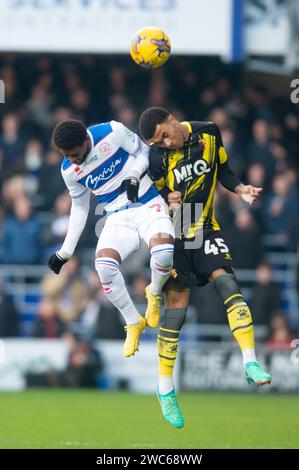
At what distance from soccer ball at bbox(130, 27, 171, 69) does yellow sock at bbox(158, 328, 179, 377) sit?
2.59 m

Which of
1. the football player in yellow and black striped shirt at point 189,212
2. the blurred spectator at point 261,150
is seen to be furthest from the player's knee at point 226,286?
the blurred spectator at point 261,150

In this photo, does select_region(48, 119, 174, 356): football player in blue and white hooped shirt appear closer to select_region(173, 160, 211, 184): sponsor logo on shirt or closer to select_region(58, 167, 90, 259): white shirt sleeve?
select_region(58, 167, 90, 259): white shirt sleeve

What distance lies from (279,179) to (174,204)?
8.18 m

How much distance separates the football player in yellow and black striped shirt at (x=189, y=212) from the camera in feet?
35.6

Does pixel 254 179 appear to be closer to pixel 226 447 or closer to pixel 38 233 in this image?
pixel 38 233

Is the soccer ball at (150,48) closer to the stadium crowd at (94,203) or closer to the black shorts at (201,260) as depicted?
the black shorts at (201,260)

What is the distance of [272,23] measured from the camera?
63.9ft

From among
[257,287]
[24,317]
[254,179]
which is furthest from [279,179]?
[24,317]

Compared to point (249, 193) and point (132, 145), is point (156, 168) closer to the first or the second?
point (132, 145)

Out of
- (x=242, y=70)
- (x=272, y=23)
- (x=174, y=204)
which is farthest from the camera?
(x=242, y=70)

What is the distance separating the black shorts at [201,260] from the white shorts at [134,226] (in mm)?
357

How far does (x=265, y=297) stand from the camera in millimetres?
18391

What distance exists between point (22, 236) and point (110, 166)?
26.1ft

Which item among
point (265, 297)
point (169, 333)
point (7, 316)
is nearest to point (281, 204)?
point (265, 297)
